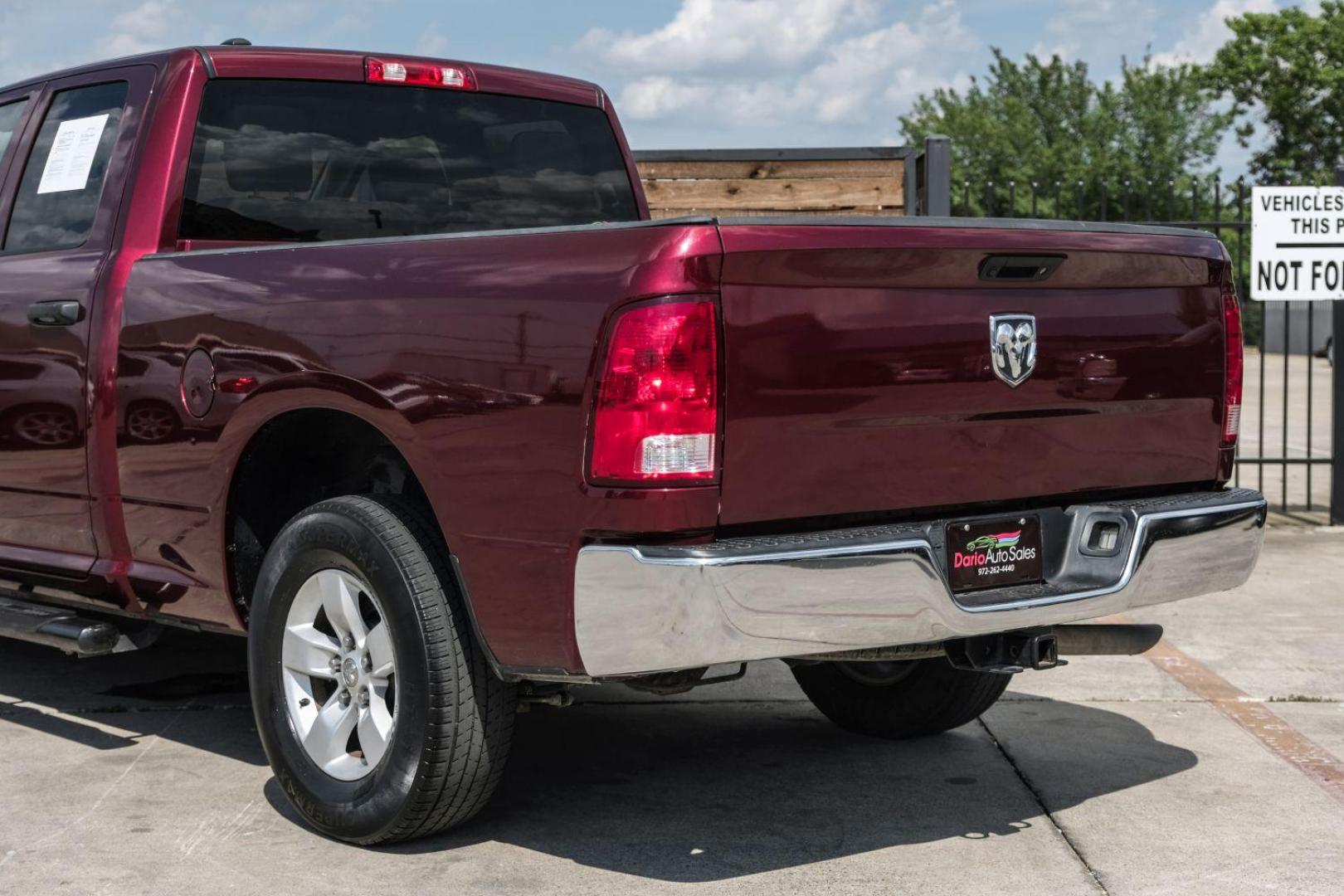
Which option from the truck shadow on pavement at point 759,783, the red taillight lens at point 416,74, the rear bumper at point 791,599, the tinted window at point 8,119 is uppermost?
the red taillight lens at point 416,74

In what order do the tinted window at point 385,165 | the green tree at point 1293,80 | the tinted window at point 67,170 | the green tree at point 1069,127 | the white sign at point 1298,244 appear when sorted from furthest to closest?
the green tree at point 1069,127, the green tree at point 1293,80, the white sign at point 1298,244, the tinted window at point 67,170, the tinted window at point 385,165

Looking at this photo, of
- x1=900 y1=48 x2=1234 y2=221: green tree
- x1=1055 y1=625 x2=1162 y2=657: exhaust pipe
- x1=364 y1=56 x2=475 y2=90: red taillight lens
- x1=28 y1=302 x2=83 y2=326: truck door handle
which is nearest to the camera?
x1=1055 y1=625 x2=1162 y2=657: exhaust pipe

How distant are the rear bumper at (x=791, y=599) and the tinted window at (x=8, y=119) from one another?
3164 mm

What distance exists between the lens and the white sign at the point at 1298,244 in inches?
398

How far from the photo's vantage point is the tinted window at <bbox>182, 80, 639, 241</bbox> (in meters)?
5.02

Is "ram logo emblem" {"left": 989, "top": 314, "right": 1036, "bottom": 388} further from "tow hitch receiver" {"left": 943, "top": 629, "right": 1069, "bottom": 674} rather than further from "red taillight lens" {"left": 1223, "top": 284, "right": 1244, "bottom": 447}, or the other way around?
"red taillight lens" {"left": 1223, "top": 284, "right": 1244, "bottom": 447}

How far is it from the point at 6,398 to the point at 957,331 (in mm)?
2946

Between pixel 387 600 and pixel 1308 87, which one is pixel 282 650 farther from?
pixel 1308 87

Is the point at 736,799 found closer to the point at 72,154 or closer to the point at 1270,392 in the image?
Result: the point at 72,154

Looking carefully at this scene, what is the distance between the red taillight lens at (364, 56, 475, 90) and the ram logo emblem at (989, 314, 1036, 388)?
2.31 m

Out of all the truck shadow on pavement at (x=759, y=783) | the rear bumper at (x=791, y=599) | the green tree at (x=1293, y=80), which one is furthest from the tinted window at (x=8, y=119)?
the green tree at (x=1293, y=80)

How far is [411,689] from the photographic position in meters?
3.91

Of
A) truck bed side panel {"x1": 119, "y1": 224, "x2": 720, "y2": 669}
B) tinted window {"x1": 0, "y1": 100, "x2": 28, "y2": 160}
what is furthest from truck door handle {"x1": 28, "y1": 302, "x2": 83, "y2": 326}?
tinted window {"x1": 0, "y1": 100, "x2": 28, "y2": 160}

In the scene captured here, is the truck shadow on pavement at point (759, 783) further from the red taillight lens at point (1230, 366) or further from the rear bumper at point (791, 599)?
the red taillight lens at point (1230, 366)
